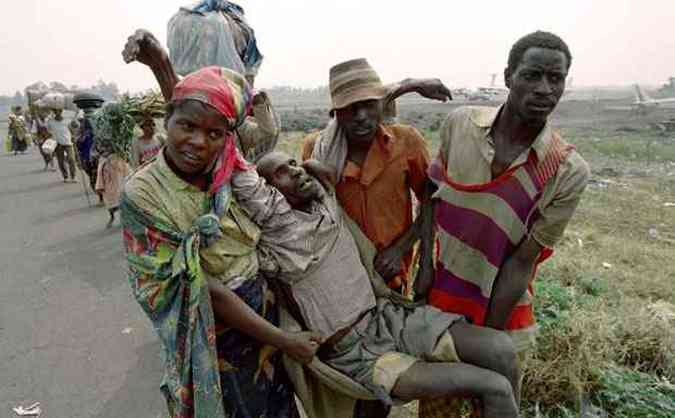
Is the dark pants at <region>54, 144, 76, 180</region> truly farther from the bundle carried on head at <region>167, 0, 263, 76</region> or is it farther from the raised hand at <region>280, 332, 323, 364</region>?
the raised hand at <region>280, 332, 323, 364</region>

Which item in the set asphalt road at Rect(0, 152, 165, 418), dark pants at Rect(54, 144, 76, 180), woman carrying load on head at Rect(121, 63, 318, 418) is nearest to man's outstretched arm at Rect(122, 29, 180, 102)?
woman carrying load on head at Rect(121, 63, 318, 418)

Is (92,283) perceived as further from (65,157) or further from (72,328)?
(65,157)

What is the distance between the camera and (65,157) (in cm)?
1153

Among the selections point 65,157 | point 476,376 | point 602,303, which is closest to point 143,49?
point 476,376

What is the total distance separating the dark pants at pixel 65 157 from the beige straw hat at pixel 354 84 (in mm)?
10897

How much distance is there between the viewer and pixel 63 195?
32.2 ft

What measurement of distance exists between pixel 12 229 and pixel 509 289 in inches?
314

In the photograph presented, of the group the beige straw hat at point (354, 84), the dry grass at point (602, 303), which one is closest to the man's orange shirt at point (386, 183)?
the beige straw hat at point (354, 84)

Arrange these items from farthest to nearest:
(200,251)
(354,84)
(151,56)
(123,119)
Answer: (123,119), (354,84), (151,56), (200,251)

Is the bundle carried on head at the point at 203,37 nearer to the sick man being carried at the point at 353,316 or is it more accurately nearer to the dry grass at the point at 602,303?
the sick man being carried at the point at 353,316

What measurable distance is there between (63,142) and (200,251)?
1105 centimetres

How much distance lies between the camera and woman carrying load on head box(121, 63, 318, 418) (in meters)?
1.57

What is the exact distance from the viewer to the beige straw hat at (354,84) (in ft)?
6.90

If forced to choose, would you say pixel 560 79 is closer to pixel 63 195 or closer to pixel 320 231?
pixel 320 231
